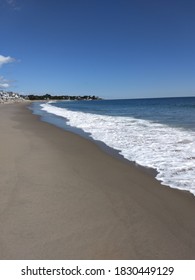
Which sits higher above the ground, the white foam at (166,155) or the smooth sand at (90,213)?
the white foam at (166,155)

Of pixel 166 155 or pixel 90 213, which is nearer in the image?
pixel 90 213

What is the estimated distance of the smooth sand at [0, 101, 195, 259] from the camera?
3898mm

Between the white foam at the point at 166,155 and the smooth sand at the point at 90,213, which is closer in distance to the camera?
the smooth sand at the point at 90,213

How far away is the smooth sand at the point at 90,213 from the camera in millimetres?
3898

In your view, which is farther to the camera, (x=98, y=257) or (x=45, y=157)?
(x=45, y=157)

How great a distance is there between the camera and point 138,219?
481cm

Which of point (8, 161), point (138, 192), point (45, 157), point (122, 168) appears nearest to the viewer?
point (138, 192)

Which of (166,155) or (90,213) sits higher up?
(166,155)

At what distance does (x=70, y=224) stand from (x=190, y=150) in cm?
604

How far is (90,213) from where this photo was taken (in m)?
5.02

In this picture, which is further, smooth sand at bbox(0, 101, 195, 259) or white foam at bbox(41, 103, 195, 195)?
white foam at bbox(41, 103, 195, 195)
